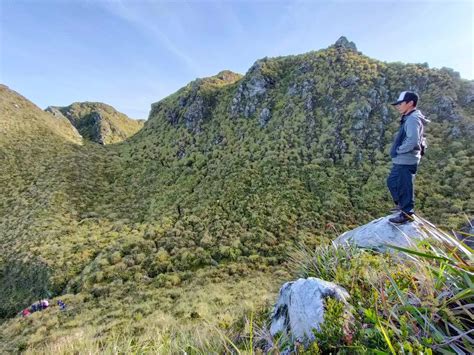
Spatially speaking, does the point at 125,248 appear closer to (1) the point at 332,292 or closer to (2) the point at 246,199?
(2) the point at 246,199

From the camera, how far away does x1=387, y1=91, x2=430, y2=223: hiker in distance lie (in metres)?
6.45

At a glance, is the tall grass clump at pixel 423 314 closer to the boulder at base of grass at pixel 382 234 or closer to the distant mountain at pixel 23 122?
the boulder at base of grass at pixel 382 234

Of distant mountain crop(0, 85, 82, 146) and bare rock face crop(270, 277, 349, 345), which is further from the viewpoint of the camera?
distant mountain crop(0, 85, 82, 146)

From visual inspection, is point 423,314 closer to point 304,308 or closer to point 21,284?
point 304,308

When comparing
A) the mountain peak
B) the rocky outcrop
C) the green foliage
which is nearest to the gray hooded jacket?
the green foliage

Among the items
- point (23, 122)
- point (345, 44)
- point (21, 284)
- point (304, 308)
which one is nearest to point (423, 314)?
point (304, 308)

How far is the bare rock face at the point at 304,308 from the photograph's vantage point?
11.8 ft

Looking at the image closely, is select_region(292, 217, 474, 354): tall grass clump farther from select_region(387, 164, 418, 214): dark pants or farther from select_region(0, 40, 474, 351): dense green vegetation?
select_region(0, 40, 474, 351): dense green vegetation

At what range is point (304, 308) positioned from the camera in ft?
12.8

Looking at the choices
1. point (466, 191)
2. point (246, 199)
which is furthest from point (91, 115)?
point (466, 191)

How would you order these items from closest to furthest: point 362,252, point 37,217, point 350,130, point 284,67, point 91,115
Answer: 1. point 362,252
2. point 37,217
3. point 350,130
4. point 284,67
5. point 91,115

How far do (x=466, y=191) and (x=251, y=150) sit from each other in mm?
17504

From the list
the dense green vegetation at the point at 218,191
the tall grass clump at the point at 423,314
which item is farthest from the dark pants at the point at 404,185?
the tall grass clump at the point at 423,314

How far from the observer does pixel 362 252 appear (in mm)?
5523
